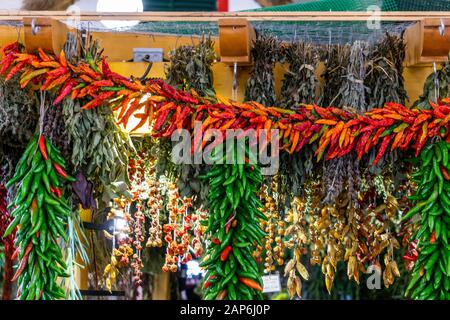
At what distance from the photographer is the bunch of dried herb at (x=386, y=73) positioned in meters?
3.39

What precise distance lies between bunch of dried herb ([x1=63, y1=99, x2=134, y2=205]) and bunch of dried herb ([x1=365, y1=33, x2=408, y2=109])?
3.65ft

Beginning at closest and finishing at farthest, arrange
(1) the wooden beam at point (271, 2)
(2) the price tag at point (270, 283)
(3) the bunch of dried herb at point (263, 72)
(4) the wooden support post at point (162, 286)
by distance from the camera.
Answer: (3) the bunch of dried herb at point (263, 72) → (2) the price tag at point (270, 283) → (1) the wooden beam at point (271, 2) → (4) the wooden support post at point (162, 286)

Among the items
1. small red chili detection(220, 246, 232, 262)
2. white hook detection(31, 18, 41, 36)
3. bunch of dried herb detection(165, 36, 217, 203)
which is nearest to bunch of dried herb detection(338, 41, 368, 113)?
bunch of dried herb detection(165, 36, 217, 203)

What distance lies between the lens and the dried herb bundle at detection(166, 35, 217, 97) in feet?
11.1

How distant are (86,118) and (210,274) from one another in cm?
83

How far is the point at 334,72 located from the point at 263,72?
0.31 metres

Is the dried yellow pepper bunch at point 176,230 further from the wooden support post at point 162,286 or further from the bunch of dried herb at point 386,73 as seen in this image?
the wooden support post at point 162,286

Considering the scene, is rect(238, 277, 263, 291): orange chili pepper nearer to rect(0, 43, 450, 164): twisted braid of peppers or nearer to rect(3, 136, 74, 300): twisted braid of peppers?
rect(0, 43, 450, 164): twisted braid of peppers

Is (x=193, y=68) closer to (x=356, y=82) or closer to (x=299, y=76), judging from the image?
(x=299, y=76)

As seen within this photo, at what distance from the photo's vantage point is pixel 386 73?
338 centimetres

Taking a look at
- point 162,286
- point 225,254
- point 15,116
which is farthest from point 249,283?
point 162,286

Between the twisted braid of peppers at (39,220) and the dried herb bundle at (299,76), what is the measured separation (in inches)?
39.5

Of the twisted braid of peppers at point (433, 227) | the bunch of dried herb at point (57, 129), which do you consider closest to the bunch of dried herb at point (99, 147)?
the bunch of dried herb at point (57, 129)
